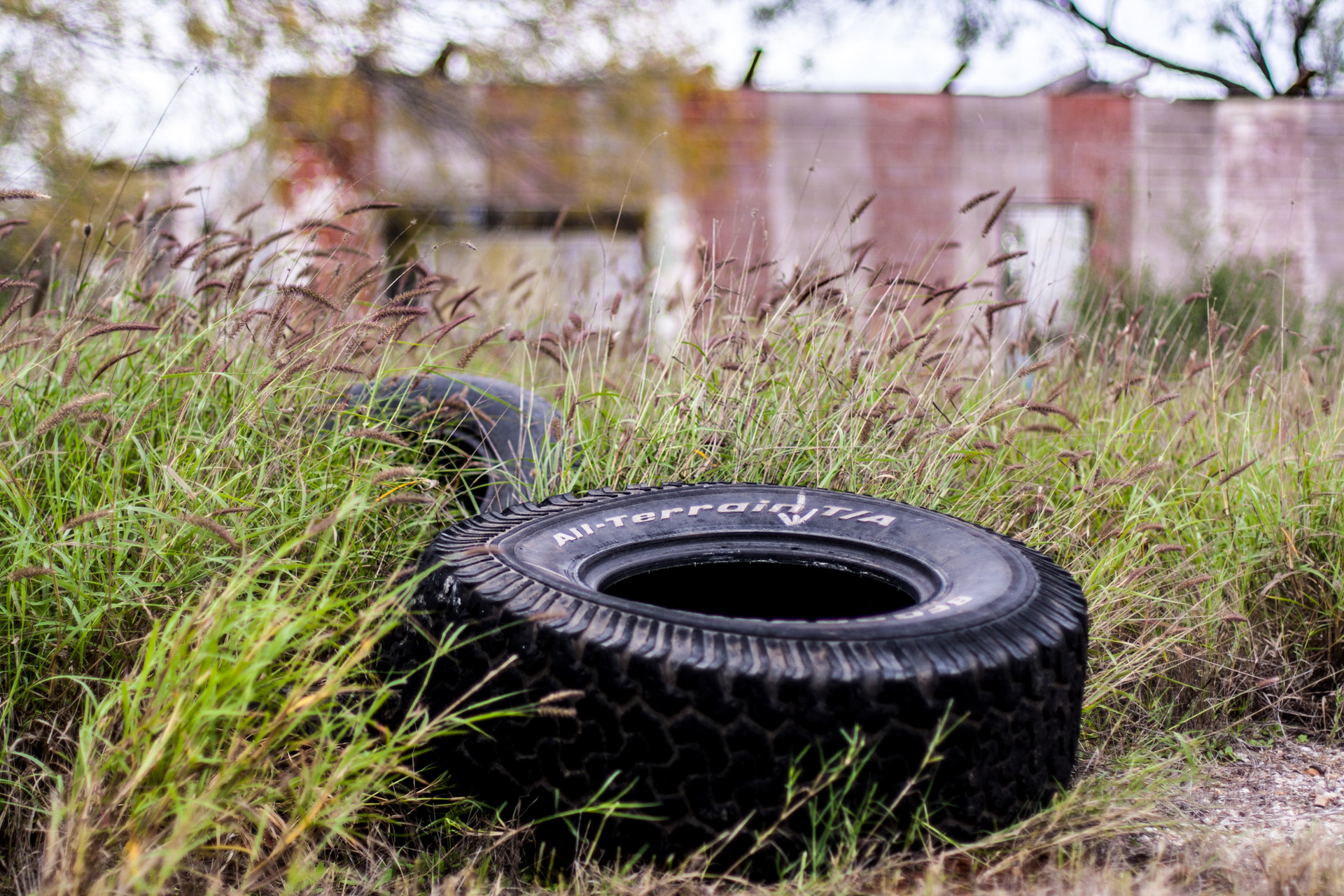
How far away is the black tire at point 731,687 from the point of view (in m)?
1.62

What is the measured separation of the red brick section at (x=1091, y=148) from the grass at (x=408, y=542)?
912 centimetres

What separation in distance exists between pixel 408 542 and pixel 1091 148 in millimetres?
12252

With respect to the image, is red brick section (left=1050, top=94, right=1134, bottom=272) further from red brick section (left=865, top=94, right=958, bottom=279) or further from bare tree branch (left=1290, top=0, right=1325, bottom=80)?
bare tree branch (left=1290, top=0, right=1325, bottom=80)

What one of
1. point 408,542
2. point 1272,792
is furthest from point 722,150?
point 1272,792

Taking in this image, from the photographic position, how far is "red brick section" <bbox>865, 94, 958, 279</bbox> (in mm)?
12266

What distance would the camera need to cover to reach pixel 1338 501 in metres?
2.88

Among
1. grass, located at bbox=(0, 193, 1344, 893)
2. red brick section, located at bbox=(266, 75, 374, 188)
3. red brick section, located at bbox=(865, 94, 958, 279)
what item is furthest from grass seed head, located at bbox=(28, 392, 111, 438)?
red brick section, located at bbox=(865, 94, 958, 279)

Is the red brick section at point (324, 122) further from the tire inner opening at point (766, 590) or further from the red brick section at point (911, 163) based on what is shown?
the tire inner opening at point (766, 590)

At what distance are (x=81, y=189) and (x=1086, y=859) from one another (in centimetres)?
818

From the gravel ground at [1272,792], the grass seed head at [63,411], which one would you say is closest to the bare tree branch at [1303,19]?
the gravel ground at [1272,792]

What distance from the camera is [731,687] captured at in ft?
5.28

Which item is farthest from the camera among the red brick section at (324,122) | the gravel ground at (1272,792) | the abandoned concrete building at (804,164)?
the abandoned concrete building at (804,164)

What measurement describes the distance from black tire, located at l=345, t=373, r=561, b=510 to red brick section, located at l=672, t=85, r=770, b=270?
25.8 feet

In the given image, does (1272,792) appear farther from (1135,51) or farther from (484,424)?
(1135,51)
